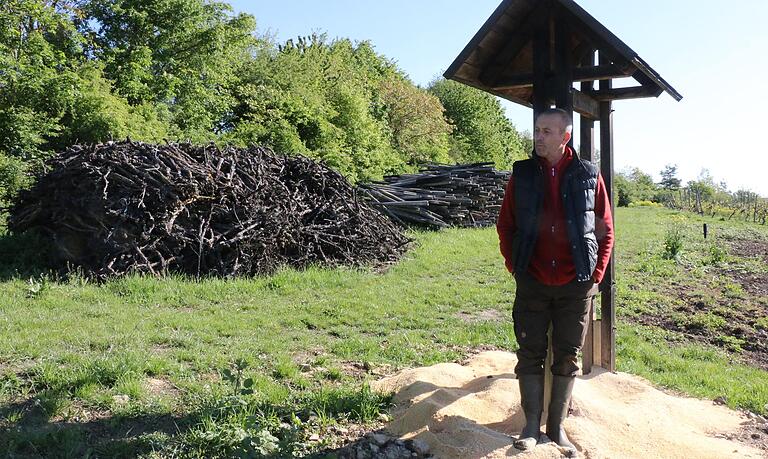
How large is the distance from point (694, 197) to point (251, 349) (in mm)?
53200

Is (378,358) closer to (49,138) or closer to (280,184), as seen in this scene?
(280,184)

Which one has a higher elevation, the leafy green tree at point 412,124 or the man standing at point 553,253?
the leafy green tree at point 412,124

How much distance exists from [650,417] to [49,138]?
1488 centimetres

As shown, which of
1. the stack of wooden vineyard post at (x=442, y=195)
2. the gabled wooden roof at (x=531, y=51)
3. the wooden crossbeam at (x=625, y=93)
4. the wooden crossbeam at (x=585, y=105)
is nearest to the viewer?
the gabled wooden roof at (x=531, y=51)

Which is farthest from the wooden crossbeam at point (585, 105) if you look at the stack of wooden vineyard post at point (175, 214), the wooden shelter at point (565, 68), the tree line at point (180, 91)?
the tree line at point (180, 91)

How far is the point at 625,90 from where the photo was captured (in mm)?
5145

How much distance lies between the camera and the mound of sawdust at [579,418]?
11.9ft

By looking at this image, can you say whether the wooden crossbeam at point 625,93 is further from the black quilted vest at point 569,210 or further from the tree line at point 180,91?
the tree line at point 180,91

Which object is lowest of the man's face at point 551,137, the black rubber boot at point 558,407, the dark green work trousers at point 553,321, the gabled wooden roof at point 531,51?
the black rubber boot at point 558,407

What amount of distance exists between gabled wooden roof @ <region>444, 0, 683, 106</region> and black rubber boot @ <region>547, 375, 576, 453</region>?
2170 millimetres

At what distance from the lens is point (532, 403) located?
3650mm

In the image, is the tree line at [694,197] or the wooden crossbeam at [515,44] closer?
the wooden crossbeam at [515,44]

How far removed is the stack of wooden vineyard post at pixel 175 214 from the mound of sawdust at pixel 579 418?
517 centimetres

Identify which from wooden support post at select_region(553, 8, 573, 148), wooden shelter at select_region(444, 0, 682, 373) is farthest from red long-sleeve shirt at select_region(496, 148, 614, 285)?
wooden shelter at select_region(444, 0, 682, 373)
